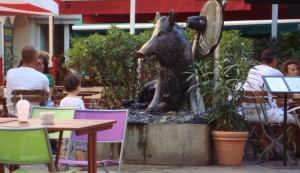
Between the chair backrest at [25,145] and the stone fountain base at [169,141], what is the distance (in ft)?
13.7

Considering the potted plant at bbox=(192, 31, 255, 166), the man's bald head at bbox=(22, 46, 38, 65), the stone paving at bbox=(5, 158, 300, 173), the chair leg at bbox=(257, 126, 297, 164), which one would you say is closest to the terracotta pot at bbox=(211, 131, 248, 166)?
the potted plant at bbox=(192, 31, 255, 166)

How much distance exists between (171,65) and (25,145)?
468 centimetres

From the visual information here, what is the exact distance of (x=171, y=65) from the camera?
35.0 feet

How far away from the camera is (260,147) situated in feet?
36.6

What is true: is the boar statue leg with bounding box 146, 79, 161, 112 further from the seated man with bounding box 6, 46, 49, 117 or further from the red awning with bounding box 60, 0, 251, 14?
the red awning with bounding box 60, 0, 251, 14

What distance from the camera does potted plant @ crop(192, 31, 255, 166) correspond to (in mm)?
10258

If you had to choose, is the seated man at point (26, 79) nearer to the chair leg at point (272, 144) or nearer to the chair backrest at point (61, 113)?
the chair backrest at point (61, 113)

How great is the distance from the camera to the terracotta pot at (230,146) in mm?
10211

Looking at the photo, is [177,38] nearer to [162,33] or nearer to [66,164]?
[162,33]

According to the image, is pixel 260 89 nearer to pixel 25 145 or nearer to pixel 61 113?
pixel 61 113

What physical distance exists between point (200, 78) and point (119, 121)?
10.0 ft

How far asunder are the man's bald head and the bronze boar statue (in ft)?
4.77

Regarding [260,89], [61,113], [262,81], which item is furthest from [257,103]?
[61,113]

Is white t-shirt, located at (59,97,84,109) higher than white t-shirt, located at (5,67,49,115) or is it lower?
lower
